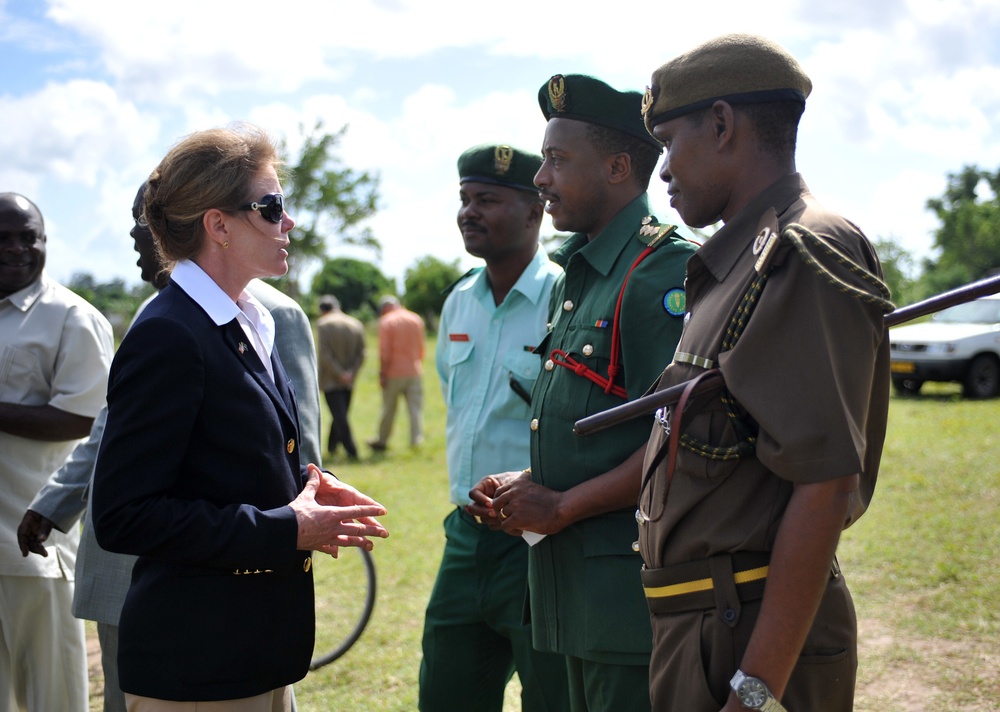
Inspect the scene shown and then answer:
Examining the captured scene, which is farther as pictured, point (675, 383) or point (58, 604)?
point (58, 604)

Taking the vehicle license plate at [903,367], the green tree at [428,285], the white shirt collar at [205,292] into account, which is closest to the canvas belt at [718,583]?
the white shirt collar at [205,292]

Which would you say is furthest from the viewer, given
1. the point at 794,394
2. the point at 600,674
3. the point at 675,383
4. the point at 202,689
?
the point at 600,674

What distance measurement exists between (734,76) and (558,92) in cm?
120

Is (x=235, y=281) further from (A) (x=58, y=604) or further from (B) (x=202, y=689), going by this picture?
(A) (x=58, y=604)

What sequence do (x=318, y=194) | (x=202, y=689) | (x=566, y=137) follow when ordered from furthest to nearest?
(x=318, y=194), (x=566, y=137), (x=202, y=689)

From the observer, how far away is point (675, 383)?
1848mm

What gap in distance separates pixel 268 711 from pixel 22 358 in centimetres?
214

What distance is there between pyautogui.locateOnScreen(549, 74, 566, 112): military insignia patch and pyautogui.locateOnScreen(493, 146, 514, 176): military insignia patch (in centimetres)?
89

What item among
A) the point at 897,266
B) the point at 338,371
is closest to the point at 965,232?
the point at 897,266

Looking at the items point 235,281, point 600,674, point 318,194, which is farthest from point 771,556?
point 318,194

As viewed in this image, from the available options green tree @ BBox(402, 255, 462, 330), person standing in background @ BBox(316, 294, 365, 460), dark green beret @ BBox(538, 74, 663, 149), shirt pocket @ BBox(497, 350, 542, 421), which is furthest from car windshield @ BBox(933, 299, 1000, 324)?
green tree @ BBox(402, 255, 462, 330)

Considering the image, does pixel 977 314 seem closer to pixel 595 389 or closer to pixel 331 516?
pixel 595 389

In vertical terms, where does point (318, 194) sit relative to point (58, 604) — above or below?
above

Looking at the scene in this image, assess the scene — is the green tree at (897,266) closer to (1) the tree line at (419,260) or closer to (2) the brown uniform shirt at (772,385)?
(1) the tree line at (419,260)
